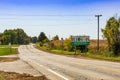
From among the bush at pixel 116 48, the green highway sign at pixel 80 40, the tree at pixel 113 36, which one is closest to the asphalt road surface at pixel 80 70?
the bush at pixel 116 48

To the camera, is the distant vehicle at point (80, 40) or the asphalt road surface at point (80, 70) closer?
the asphalt road surface at point (80, 70)

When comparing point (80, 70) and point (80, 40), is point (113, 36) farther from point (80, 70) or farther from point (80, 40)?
point (80, 70)

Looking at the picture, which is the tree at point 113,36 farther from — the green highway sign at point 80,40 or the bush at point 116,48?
the green highway sign at point 80,40

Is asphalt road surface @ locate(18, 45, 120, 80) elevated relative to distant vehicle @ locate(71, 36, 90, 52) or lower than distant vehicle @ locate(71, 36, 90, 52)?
lower

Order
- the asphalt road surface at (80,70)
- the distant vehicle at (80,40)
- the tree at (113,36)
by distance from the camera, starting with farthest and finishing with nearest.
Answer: the distant vehicle at (80,40)
the tree at (113,36)
the asphalt road surface at (80,70)

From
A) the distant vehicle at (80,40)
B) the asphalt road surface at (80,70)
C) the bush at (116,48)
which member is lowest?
the asphalt road surface at (80,70)

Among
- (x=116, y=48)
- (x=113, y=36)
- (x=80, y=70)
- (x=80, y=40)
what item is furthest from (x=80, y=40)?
(x=80, y=70)

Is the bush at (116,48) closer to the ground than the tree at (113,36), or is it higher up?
closer to the ground

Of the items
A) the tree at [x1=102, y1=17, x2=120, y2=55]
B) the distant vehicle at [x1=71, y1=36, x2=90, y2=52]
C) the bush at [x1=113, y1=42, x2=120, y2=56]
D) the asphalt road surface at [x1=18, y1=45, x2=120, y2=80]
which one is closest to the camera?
the asphalt road surface at [x1=18, y1=45, x2=120, y2=80]

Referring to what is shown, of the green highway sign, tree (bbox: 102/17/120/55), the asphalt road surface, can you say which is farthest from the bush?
the asphalt road surface

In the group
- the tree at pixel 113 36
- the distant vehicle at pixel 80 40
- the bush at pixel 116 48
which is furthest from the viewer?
the distant vehicle at pixel 80 40

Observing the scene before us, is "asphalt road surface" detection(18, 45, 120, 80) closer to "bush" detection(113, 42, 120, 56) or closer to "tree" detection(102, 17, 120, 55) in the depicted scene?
"bush" detection(113, 42, 120, 56)

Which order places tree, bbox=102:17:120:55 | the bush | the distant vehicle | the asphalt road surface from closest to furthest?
the asphalt road surface → the bush → tree, bbox=102:17:120:55 → the distant vehicle

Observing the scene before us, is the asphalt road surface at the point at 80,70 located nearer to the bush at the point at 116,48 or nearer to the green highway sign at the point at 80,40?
the bush at the point at 116,48
